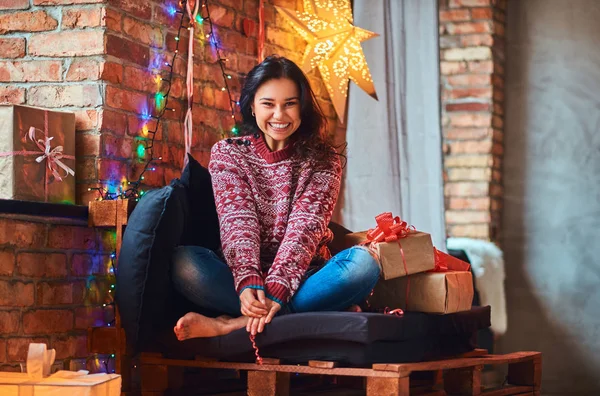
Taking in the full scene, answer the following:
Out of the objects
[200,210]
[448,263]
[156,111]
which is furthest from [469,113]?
[200,210]

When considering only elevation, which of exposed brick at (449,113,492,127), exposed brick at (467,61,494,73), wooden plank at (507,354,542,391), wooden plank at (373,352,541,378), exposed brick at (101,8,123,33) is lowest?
wooden plank at (507,354,542,391)

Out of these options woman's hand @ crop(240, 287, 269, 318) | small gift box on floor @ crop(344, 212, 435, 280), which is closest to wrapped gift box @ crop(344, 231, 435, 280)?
small gift box on floor @ crop(344, 212, 435, 280)

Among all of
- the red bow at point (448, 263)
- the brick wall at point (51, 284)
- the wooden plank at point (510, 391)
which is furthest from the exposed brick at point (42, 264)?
the wooden plank at point (510, 391)

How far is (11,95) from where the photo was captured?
10.3ft

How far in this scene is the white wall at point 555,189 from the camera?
450 centimetres

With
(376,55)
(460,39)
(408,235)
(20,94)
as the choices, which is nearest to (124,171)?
(20,94)

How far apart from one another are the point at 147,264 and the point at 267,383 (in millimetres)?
492

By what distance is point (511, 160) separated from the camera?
4.64 m

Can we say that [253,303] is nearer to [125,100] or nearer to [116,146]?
[116,146]

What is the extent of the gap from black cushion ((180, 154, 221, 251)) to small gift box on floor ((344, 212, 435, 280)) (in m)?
0.52

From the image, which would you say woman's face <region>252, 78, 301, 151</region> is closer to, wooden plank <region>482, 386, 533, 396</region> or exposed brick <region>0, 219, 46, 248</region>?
exposed brick <region>0, 219, 46, 248</region>

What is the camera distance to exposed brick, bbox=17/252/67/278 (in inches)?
112

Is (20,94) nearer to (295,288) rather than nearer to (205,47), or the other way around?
(205,47)

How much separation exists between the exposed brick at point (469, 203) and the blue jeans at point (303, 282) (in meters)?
1.75
